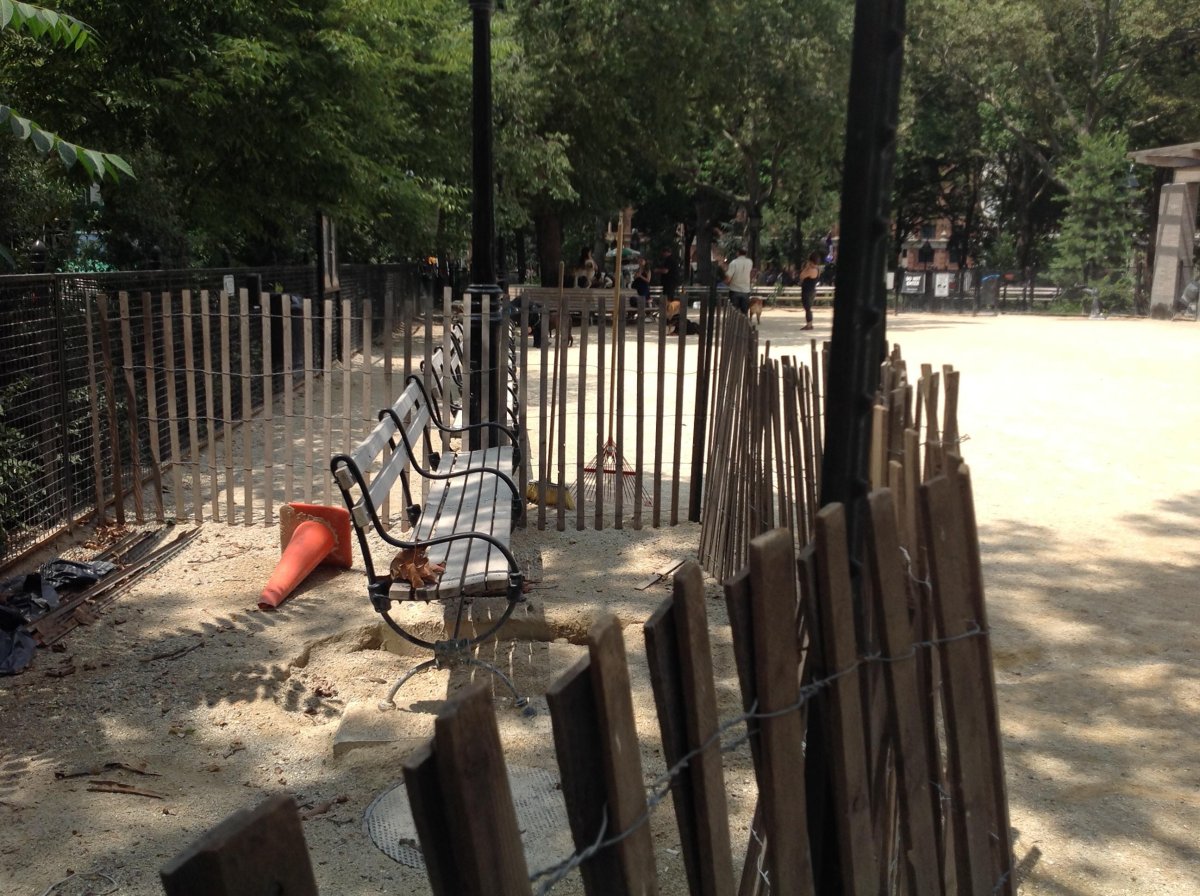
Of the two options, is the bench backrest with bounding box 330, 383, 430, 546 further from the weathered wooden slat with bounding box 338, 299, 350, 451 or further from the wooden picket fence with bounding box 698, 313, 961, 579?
the wooden picket fence with bounding box 698, 313, 961, 579

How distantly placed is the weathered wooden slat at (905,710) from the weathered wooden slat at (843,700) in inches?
4.1

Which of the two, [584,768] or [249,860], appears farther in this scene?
[584,768]

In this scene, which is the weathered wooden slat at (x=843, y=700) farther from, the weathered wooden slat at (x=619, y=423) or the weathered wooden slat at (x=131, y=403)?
the weathered wooden slat at (x=131, y=403)

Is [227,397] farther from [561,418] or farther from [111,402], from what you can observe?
[561,418]

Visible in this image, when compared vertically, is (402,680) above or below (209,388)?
below

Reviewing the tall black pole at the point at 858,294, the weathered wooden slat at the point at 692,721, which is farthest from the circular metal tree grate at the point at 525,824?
the weathered wooden slat at the point at 692,721

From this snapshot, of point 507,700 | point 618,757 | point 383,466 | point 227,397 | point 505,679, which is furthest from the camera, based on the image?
point 227,397

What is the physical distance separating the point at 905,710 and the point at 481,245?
21.1 ft

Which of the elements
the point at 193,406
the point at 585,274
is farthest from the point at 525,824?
the point at 585,274

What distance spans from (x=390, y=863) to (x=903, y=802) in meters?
1.97

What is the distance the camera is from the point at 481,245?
8.26 metres

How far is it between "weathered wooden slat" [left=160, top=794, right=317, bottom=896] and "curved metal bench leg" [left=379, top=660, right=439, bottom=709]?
383 centimetres

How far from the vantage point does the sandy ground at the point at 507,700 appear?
380cm

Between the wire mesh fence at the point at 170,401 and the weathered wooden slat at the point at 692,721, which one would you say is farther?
the wire mesh fence at the point at 170,401
